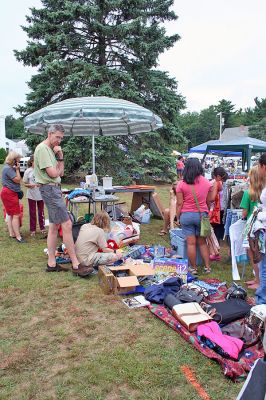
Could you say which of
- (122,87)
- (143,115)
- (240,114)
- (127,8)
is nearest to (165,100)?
(122,87)

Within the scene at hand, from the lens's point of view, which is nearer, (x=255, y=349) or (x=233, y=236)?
(x=255, y=349)

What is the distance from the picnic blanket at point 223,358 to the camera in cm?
267

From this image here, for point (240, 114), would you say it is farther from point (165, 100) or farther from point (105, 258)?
point (105, 258)

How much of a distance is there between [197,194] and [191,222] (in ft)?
1.29

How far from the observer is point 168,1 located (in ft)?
53.2

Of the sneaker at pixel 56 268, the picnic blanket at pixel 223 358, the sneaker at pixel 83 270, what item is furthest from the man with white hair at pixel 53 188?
the picnic blanket at pixel 223 358

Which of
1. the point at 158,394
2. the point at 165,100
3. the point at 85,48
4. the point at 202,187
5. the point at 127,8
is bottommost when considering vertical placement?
the point at 158,394

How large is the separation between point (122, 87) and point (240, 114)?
238ft

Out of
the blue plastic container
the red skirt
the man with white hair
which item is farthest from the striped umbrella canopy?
the blue plastic container

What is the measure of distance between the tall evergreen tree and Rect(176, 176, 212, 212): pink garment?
10.5 meters

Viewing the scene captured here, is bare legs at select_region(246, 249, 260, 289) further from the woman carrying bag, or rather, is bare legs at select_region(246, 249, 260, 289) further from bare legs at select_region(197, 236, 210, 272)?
the woman carrying bag

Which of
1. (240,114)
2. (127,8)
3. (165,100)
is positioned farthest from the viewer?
(240,114)

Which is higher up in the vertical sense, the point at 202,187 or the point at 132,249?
the point at 202,187

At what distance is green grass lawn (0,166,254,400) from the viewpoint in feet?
8.30
